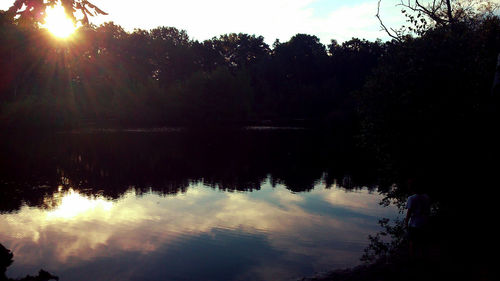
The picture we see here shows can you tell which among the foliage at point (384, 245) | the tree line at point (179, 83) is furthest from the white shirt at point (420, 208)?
the tree line at point (179, 83)

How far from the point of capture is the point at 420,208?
12055 mm

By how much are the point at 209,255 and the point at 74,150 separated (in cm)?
3743

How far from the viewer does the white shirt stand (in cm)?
1201

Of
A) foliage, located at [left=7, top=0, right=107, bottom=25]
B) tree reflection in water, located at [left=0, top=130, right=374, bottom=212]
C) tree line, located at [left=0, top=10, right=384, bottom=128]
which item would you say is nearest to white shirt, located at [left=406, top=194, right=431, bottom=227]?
Result: foliage, located at [left=7, top=0, right=107, bottom=25]

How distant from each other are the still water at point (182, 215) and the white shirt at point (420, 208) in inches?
168

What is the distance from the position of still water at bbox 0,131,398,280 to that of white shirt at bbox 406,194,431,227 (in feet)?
14.0

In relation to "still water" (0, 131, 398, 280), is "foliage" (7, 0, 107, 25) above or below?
above

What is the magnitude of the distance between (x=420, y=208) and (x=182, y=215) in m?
14.1

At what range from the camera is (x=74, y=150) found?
4812 centimetres

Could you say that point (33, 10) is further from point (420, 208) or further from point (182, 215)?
point (182, 215)

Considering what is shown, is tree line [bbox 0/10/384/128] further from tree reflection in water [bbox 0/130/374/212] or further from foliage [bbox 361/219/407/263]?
foliage [bbox 361/219/407/263]

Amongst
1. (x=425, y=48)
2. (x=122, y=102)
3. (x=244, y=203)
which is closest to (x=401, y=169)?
(x=425, y=48)

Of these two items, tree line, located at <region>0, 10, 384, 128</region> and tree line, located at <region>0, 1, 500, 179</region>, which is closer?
tree line, located at <region>0, 1, 500, 179</region>

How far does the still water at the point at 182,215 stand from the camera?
618 inches
